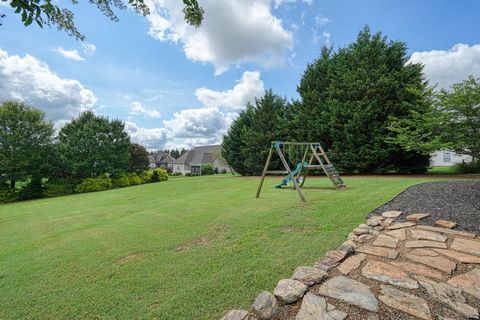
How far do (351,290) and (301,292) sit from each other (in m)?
0.48

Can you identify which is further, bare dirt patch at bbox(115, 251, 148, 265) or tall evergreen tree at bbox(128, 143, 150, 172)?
tall evergreen tree at bbox(128, 143, 150, 172)

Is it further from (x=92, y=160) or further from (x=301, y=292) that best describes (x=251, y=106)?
(x=301, y=292)

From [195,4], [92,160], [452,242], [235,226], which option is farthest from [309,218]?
[92,160]

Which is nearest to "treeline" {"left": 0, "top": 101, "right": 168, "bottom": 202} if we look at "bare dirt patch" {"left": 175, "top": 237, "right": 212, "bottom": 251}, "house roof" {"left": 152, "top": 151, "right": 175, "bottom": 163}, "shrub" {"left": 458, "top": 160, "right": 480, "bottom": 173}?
"bare dirt patch" {"left": 175, "top": 237, "right": 212, "bottom": 251}

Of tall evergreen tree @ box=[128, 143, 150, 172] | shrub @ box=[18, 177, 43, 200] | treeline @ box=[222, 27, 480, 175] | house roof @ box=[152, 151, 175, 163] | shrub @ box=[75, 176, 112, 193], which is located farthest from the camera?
house roof @ box=[152, 151, 175, 163]

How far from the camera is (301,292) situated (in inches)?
87.2

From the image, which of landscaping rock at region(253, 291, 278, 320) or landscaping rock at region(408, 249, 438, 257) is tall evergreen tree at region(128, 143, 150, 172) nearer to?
landscaping rock at region(253, 291, 278, 320)

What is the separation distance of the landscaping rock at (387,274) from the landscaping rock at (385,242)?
649mm

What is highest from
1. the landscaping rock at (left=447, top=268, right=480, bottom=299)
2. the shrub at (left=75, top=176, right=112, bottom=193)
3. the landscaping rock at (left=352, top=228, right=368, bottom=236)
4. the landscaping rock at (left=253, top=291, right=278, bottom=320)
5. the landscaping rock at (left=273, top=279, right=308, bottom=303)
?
the landscaping rock at (left=352, top=228, right=368, bottom=236)

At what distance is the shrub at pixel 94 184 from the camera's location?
2019 centimetres

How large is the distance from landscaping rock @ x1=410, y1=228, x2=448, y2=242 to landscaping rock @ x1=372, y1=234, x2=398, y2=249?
356mm

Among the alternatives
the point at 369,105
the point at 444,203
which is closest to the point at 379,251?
the point at 444,203

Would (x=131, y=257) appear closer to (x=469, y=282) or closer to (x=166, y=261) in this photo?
(x=166, y=261)

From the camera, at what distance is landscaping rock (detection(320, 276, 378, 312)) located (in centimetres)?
202
